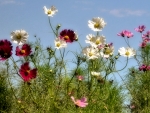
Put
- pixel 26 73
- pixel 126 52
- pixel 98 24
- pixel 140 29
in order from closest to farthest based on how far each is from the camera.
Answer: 1. pixel 26 73
2. pixel 98 24
3. pixel 126 52
4. pixel 140 29

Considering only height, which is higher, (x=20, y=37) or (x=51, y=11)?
(x=51, y=11)

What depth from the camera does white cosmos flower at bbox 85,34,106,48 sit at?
226 cm

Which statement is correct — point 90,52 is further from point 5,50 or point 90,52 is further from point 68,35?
point 5,50

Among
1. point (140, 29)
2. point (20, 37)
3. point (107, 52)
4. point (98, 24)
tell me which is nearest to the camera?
point (20, 37)

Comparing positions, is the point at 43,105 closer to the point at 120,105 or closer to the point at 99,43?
the point at 99,43

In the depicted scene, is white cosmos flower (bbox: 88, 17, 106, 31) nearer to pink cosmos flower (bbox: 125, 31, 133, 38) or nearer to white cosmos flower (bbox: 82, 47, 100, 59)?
white cosmos flower (bbox: 82, 47, 100, 59)

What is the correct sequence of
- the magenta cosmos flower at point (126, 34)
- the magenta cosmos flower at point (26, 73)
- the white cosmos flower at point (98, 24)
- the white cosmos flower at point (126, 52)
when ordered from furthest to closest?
1. the magenta cosmos flower at point (126, 34)
2. the white cosmos flower at point (126, 52)
3. the white cosmos flower at point (98, 24)
4. the magenta cosmos flower at point (26, 73)

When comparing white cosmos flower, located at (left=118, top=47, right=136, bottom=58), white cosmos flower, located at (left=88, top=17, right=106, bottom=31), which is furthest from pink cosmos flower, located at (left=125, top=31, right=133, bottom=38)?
white cosmos flower, located at (left=88, top=17, right=106, bottom=31)

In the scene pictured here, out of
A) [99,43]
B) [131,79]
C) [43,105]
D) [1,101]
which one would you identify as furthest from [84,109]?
[131,79]

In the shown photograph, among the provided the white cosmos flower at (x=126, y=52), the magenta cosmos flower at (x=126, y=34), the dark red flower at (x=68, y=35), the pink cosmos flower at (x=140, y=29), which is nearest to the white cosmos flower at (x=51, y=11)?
the dark red flower at (x=68, y=35)

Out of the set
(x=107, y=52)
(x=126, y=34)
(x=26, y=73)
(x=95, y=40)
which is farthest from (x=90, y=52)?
(x=126, y=34)

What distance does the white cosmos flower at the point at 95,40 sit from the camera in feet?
7.43

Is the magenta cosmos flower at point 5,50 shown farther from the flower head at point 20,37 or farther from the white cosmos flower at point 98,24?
the white cosmos flower at point 98,24

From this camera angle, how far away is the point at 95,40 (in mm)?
2283
